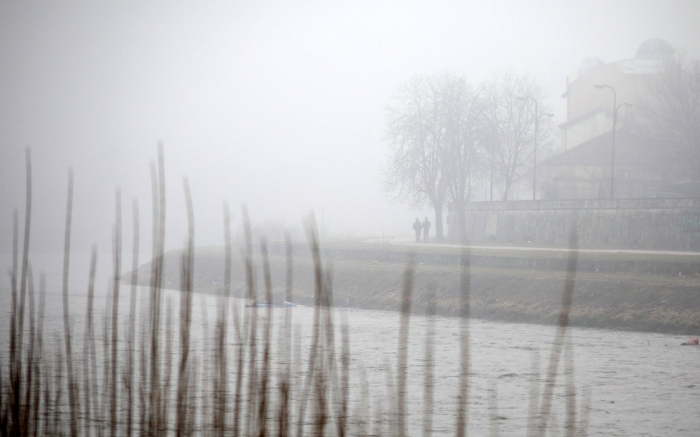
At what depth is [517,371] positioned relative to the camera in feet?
49.4

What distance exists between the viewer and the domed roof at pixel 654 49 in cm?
7488

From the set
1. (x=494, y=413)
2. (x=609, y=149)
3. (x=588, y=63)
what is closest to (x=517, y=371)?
(x=494, y=413)

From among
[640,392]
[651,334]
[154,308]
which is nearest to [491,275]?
[651,334]

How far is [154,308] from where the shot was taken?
19.4 feet

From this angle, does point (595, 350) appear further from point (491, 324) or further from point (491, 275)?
point (491, 275)

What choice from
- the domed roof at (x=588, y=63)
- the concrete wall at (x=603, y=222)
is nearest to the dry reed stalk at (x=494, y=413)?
the concrete wall at (x=603, y=222)

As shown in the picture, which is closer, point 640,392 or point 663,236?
point 640,392

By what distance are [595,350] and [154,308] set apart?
13.5 metres

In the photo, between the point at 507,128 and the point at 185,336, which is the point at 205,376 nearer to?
the point at 185,336

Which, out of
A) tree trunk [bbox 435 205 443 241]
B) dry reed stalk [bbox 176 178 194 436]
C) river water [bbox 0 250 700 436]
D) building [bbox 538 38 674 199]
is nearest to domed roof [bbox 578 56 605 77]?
building [bbox 538 38 674 199]

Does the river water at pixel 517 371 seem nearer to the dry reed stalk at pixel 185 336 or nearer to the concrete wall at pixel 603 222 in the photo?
the dry reed stalk at pixel 185 336

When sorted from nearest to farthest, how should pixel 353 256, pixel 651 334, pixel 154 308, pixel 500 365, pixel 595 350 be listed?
1. pixel 154 308
2. pixel 500 365
3. pixel 595 350
4. pixel 651 334
5. pixel 353 256

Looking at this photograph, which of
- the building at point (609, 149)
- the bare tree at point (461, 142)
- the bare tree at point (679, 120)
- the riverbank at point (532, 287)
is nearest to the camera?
the riverbank at point (532, 287)

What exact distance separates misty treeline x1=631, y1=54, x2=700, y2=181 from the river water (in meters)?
28.1
